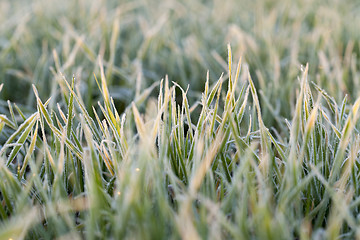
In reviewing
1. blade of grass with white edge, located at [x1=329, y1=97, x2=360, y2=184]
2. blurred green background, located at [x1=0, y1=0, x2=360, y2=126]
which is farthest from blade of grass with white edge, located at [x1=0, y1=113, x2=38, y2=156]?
blade of grass with white edge, located at [x1=329, y1=97, x2=360, y2=184]

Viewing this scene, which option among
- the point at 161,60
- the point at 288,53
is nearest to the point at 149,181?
the point at 161,60

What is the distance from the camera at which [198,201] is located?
26.0 inches

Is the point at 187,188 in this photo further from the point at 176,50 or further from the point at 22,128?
the point at 176,50

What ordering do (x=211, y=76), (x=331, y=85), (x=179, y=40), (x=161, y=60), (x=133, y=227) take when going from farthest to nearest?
(x=179, y=40) → (x=161, y=60) → (x=211, y=76) → (x=331, y=85) → (x=133, y=227)

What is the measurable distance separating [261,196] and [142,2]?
4.79 ft

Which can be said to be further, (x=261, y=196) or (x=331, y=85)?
(x=331, y=85)

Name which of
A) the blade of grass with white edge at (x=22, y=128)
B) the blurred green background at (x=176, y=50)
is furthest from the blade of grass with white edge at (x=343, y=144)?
the blade of grass with white edge at (x=22, y=128)

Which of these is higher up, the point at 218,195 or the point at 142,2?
the point at 142,2

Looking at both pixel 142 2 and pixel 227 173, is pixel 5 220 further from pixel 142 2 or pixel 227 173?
pixel 142 2

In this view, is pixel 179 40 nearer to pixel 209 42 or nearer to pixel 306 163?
pixel 209 42

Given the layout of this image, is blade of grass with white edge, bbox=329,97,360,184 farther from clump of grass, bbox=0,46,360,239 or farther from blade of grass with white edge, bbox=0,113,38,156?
blade of grass with white edge, bbox=0,113,38,156

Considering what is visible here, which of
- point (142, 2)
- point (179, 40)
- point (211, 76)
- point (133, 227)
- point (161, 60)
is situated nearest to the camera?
point (133, 227)

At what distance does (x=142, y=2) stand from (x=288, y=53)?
0.79m

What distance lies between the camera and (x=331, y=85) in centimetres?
104
